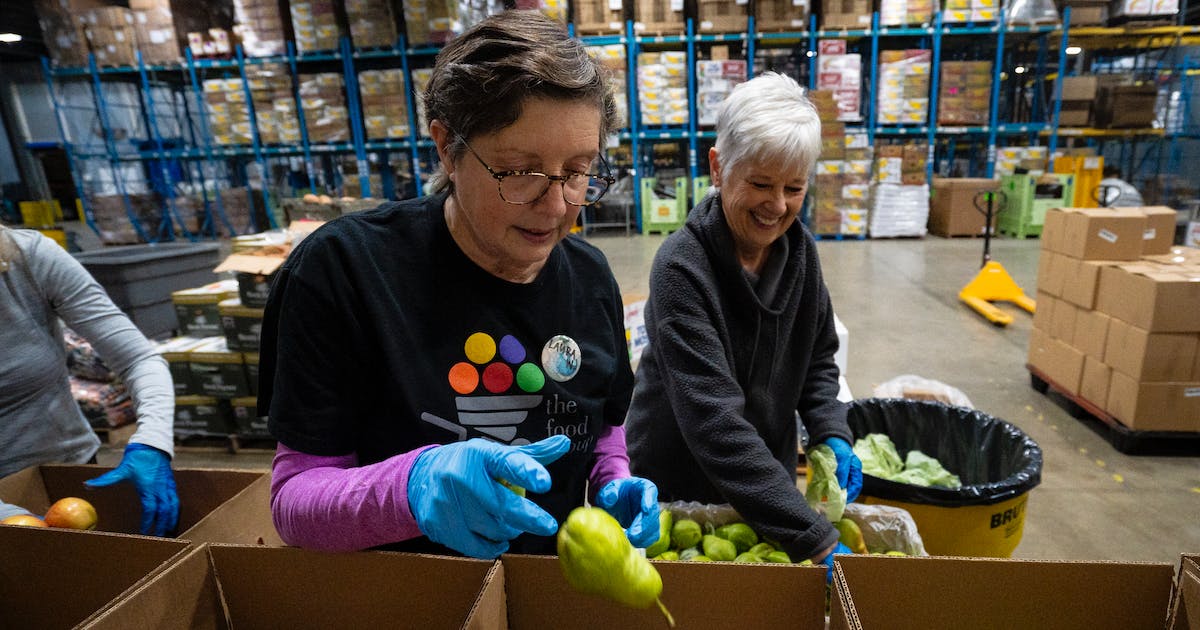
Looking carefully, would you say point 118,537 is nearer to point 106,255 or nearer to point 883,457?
point 883,457

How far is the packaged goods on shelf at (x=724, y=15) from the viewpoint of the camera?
9.12m

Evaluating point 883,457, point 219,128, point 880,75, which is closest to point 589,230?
point 880,75

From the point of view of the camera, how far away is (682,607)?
90 centimetres

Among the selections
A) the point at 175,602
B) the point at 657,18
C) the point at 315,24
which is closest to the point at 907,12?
the point at 657,18

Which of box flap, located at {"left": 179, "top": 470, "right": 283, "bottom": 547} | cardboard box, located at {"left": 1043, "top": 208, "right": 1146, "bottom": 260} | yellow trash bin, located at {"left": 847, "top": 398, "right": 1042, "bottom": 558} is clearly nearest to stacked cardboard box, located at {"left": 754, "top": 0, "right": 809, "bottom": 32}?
cardboard box, located at {"left": 1043, "top": 208, "right": 1146, "bottom": 260}

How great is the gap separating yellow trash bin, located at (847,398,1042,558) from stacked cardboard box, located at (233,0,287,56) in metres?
9.80

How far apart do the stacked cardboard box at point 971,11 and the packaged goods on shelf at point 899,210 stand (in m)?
2.44

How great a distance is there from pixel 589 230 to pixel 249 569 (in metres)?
9.82

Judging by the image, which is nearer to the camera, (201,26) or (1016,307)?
(1016,307)

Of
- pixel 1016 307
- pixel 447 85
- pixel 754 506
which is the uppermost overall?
pixel 447 85

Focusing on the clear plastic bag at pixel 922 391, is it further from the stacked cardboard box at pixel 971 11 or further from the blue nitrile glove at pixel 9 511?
the stacked cardboard box at pixel 971 11

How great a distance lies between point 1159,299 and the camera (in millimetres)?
2975

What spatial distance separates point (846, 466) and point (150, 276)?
468 cm

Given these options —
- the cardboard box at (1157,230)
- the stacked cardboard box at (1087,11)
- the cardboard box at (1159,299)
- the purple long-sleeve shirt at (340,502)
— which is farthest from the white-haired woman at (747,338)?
the stacked cardboard box at (1087,11)
